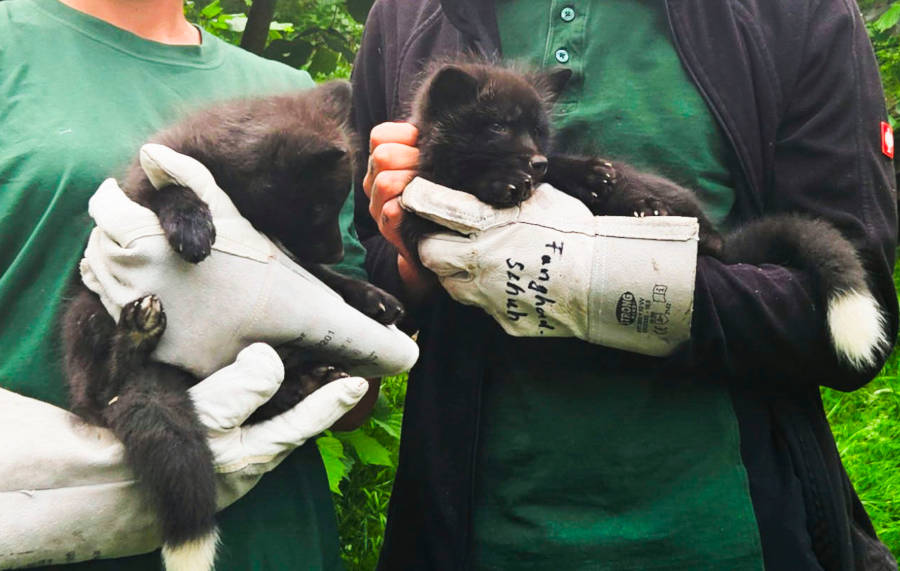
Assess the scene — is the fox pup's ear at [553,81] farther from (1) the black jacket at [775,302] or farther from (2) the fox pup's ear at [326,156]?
(2) the fox pup's ear at [326,156]

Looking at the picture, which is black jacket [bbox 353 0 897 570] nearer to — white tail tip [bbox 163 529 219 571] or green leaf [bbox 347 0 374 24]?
white tail tip [bbox 163 529 219 571]

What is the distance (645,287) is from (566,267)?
0.73 feet

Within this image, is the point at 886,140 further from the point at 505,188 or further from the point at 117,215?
the point at 117,215

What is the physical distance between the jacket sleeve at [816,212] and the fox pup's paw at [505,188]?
0.56 m

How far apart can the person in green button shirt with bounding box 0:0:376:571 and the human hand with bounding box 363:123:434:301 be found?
56 cm

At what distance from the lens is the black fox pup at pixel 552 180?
7.97 feet

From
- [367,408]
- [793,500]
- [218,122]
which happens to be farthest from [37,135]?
[793,500]

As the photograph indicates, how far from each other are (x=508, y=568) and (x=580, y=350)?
0.66 meters

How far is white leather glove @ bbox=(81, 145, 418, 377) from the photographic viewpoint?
2.37 m

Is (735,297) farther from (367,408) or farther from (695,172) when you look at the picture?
(367,408)

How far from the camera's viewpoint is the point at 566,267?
246 centimetres

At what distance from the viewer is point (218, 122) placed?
8.82 feet

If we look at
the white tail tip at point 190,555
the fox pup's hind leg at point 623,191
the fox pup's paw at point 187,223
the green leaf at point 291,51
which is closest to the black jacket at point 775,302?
the fox pup's hind leg at point 623,191

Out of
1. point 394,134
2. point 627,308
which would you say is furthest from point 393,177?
point 627,308
